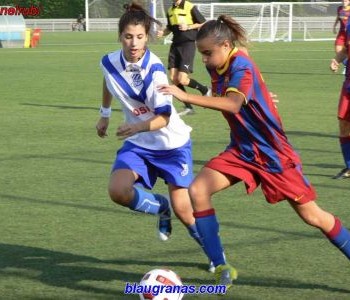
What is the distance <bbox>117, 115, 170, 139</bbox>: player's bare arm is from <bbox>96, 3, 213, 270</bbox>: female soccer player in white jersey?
1cm

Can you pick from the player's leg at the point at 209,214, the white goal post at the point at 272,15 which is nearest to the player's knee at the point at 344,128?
the player's leg at the point at 209,214

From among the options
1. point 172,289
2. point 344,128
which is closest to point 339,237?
point 172,289

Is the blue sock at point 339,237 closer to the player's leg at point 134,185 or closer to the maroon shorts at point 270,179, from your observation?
the maroon shorts at point 270,179

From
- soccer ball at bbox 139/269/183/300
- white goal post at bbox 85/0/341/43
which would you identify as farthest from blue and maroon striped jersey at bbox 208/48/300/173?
white goal post at bbox 85/0/341/43

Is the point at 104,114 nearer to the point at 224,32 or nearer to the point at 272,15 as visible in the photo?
the point at 224,32

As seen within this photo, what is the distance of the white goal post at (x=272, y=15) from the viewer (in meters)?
41.6

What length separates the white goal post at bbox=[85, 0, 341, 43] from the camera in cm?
4156

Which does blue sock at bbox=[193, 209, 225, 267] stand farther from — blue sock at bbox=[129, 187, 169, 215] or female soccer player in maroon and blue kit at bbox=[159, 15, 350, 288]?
blue sock at bbox=[129, 187, 169, 215]

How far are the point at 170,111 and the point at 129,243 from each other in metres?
1.21

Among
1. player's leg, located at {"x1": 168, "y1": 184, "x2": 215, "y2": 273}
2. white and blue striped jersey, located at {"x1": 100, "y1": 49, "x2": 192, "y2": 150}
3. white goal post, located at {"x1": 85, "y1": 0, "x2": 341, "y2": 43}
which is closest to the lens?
white and blue striped jersey, located at {"x1": 100, "y1": 49, "x2": 192, "y2": 150}

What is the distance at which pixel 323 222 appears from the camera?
5.25 meters

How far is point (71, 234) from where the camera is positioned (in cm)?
677

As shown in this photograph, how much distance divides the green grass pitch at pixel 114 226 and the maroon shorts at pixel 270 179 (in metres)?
0.58

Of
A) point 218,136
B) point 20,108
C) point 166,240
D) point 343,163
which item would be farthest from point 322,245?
point 20,108
